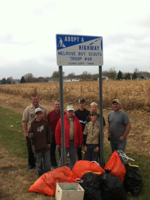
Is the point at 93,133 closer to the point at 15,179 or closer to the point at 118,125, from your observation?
the point at 118,125

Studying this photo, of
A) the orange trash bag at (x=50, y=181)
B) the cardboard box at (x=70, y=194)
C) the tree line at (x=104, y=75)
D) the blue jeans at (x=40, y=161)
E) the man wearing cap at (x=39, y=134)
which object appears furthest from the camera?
the tree line at (x=104, y=75)

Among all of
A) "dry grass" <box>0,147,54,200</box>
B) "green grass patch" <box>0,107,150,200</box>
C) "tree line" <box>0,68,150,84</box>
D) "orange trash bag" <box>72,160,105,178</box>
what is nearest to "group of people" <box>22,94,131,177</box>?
"dry grass" <box>0,147,54,200</box>

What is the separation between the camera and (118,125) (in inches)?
178

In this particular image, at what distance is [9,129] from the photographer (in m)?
9.84

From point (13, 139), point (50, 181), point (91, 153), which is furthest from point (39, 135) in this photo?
point (13, 139)

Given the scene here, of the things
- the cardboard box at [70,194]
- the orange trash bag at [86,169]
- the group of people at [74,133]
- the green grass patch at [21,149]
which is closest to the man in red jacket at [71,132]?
the group of people at [74,133]

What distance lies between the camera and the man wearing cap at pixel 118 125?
14.6ft

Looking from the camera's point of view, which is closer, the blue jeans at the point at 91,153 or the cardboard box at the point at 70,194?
the cardboard box at the point at 70,194

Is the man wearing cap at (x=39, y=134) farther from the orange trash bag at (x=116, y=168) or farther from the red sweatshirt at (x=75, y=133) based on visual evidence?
the orange trash bag at (x=116, y=168)

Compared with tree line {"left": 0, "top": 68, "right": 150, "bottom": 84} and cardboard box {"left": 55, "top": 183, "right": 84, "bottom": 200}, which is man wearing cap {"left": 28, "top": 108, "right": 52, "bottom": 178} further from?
tree line {"left": 0, "top": 68, "right": 150, "bottom": 84}

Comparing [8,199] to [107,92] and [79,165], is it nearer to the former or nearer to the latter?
[79,165]

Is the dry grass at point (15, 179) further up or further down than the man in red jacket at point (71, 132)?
further down

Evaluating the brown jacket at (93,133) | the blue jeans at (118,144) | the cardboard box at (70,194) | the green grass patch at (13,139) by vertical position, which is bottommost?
the green grass patch at (13,139)

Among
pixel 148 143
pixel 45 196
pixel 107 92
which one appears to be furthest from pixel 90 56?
pixel 107 92
